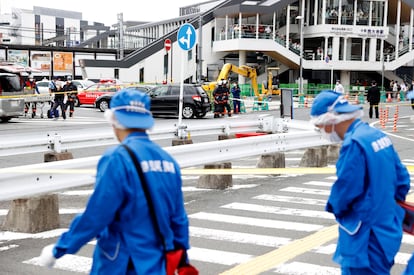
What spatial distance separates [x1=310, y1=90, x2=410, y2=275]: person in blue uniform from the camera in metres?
3.70

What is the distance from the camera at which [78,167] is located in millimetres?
7965

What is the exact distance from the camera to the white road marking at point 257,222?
7.98 m

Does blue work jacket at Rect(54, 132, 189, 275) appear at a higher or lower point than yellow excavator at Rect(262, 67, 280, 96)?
lower

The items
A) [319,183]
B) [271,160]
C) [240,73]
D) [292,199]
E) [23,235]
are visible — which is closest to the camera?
[23,235]

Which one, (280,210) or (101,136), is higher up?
(101,136)

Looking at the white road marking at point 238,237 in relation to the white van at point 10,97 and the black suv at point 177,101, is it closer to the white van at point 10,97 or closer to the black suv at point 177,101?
the white van at point 10,97

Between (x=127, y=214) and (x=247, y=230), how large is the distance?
480 cm

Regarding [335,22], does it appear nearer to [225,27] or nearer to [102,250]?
[225,27]

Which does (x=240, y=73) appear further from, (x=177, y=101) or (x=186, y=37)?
(x=186, y=37)

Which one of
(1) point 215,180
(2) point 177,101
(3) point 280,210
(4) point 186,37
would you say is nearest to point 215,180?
(1) point 215,180

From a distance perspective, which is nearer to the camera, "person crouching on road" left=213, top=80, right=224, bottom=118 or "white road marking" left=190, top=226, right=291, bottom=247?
"white road marking" left=190, top=226, right=291, bottom=247

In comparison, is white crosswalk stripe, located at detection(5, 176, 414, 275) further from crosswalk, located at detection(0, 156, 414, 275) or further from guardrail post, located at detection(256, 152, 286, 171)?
guardrail post, located at detection(256, 152, 286, 171)

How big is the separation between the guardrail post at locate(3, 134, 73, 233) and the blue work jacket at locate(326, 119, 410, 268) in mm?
4681

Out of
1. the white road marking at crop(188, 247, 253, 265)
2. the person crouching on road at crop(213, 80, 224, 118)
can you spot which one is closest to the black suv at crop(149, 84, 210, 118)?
the person crouching on road at crop(213, 80, 224, 118)
